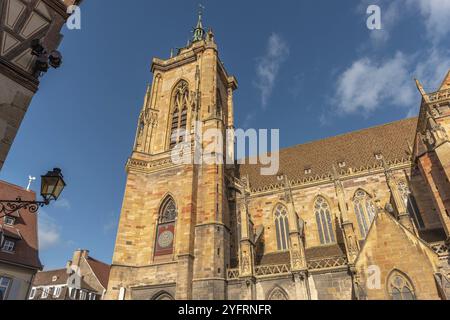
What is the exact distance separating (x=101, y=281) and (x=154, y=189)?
58.4 feet

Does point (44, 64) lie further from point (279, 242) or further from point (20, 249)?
point (20, 249)

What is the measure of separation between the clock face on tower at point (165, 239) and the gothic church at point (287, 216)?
0.06m

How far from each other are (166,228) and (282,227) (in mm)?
7027

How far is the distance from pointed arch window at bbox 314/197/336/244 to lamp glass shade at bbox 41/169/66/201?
15267mm

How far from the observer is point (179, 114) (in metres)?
22.2

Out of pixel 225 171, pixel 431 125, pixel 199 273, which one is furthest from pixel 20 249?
pixel 431 125

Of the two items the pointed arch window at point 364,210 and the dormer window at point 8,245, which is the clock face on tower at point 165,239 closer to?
the dormer window at point 8,245

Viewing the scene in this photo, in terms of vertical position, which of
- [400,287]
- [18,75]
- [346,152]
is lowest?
[400,287]

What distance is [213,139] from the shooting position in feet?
60.5

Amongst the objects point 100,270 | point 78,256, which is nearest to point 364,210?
point 100,270

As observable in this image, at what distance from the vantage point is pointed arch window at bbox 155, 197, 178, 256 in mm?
16047

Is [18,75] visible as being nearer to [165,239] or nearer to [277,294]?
[165,239]

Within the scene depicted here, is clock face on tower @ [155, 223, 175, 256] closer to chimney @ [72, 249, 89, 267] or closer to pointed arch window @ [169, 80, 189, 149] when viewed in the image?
pointed arch window @ [169, 80, 189, 149]

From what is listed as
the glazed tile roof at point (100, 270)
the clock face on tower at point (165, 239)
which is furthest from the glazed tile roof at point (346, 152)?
the glazed tile roof at point (100, 270)
